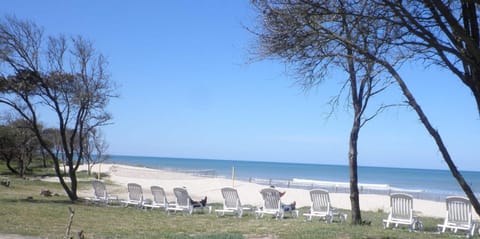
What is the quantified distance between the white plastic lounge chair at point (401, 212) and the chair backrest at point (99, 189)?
37.5 ft

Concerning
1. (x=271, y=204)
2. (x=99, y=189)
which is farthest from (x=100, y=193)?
(x=271, y=204)

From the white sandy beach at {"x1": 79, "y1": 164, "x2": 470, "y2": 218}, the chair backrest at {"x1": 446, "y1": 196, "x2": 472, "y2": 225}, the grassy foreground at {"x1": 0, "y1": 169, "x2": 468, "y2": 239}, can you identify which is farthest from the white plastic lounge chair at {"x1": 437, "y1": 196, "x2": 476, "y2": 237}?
the white sandy beach at {"x1": 79, "y1": 164, "x2": 470, "y2": 218}

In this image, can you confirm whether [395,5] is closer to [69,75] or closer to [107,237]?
[107,237]

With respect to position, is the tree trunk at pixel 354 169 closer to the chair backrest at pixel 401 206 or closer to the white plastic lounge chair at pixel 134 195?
the chair backrest at pixel 401 206

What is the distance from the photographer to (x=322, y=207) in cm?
1580

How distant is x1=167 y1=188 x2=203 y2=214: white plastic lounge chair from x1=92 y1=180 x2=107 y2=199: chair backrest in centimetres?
402

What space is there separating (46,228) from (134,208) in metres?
7.37

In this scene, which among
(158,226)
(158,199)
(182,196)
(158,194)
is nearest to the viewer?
(158,226)

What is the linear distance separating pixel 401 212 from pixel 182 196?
7.22m

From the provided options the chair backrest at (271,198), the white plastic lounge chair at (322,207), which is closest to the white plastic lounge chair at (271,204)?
the chair backrest at (271,198)

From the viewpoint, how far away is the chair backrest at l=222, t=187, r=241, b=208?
17234mm

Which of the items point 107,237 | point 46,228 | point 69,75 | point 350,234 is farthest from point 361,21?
point 69,75

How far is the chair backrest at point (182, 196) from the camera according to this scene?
18.2 meters

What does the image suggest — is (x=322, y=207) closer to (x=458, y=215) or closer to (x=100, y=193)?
(x=458, y=215)
